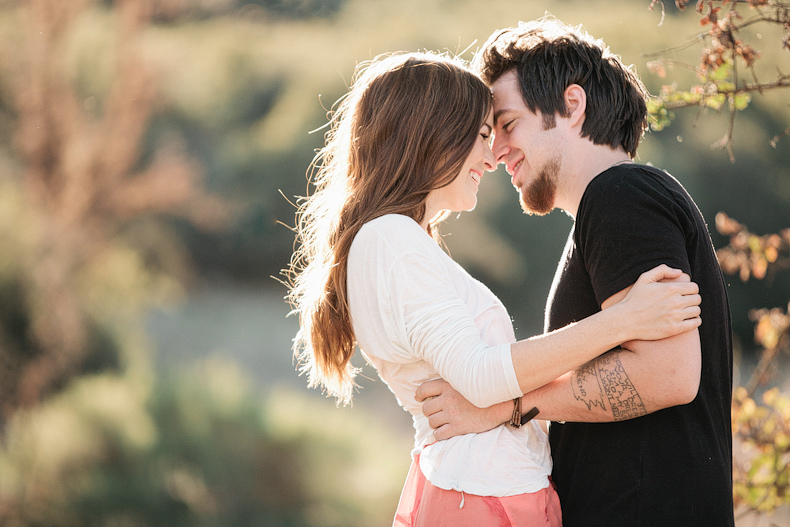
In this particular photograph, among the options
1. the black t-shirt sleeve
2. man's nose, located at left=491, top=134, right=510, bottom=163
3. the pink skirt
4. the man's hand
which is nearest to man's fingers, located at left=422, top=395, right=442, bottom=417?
the man's hand

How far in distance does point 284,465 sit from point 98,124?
3.82 m

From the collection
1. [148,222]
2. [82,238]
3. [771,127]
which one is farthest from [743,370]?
[82,238]

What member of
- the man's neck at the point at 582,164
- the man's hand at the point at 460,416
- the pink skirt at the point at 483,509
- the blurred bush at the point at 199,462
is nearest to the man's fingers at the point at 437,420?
the man's hand at the point at 460,416

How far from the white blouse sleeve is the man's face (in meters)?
0.44

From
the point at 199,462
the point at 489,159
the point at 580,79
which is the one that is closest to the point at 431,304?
the point at 489,159

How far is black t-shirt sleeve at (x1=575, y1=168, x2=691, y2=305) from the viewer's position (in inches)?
46.2

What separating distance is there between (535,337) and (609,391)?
0.16m

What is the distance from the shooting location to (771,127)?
16.0ft

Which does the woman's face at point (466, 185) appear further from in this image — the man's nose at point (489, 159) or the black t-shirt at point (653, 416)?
the black t-shirt at point (653, 416)

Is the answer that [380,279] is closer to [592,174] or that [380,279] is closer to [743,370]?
[592,174]

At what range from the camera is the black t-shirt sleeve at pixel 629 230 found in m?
1.17

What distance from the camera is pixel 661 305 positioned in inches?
44.8

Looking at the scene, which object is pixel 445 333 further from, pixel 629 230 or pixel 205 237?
pixel 205 237

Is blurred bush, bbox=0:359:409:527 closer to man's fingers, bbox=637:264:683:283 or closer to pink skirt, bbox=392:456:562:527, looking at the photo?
pink skirt, bbox=392:456:562:527
